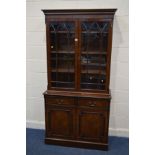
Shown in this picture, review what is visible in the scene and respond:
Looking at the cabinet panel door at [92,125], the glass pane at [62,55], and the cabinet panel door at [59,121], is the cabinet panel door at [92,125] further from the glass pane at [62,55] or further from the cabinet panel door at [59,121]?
the glass pane at [62,55]

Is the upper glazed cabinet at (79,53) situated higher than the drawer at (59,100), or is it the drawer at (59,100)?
the upper glazed cabinet at (79,53)

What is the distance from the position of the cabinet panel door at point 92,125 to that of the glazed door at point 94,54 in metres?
0.41

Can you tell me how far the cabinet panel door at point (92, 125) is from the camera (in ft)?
10.3

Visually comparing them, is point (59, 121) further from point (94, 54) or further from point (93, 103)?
point (94, 54)

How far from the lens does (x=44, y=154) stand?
10.2 ft

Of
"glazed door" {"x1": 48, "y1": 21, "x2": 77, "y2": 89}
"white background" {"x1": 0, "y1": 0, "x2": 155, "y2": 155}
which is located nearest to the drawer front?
"glazed door" {"x1": 48, "y1": 21, "x2": 77, "y2": 89}

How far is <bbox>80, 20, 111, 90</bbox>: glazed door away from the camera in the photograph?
121 inches

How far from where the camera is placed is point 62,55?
3.27 m

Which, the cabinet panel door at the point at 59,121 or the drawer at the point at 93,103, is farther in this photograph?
the cabinet panel door at the point at 59,121
